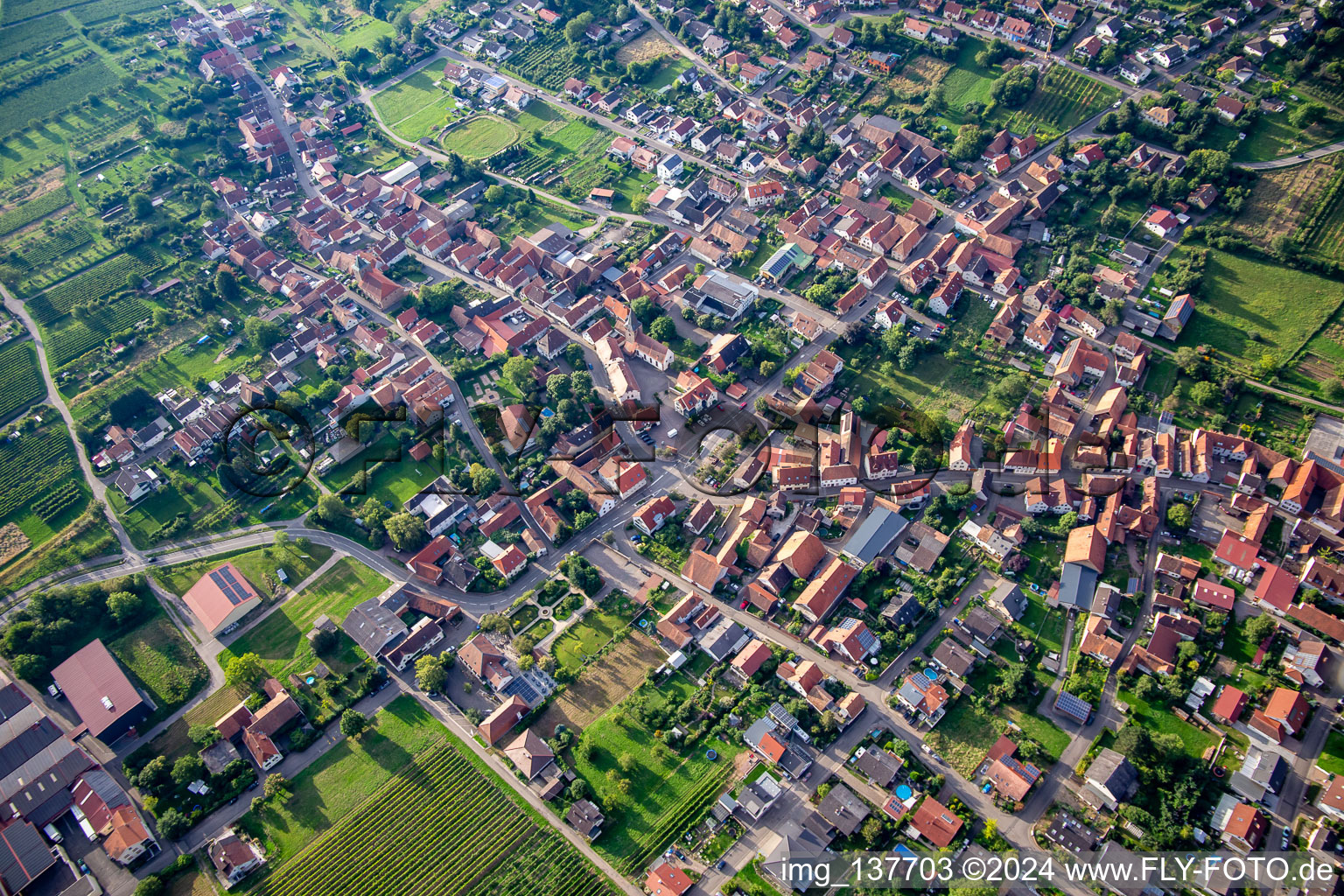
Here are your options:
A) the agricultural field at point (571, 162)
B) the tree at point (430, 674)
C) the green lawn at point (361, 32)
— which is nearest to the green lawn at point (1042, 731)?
the tree at point (430, 674)

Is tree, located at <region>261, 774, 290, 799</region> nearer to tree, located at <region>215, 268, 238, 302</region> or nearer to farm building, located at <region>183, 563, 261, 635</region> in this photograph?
farm building, located at <region>183, 563, 261, 635</region>

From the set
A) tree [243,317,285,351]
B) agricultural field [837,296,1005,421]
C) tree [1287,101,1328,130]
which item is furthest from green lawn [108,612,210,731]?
tree [1287,101,1328,130]

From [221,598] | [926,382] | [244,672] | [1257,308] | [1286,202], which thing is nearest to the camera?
[244,672]

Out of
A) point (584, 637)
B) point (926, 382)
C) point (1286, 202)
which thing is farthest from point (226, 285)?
point (1286, 202)

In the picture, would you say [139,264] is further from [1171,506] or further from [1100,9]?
[1100,9]

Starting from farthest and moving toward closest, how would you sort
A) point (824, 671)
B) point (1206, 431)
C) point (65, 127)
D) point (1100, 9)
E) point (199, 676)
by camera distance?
point (65, 127), point (1100, 9), point (1206, 431), point (199, 676), point (824, 671)

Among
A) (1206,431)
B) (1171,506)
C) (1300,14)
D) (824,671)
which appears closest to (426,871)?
(824,671)

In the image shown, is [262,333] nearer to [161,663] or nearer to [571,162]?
[161,663]
